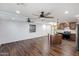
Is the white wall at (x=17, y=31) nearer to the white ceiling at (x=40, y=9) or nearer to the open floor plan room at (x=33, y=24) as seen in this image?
the open floor plan room at (x=33, y=24)

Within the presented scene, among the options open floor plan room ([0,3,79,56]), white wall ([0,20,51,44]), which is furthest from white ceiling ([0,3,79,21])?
white wall ([0,20,51,44])

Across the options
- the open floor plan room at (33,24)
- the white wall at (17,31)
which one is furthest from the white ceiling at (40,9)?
the white wall at (17,31)

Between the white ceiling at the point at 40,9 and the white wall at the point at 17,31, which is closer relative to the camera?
the white ceiling at the point at 40,9

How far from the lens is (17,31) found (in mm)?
2625

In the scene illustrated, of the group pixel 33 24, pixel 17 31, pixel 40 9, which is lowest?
pixel 17 31

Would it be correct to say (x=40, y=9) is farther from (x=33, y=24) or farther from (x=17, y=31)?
(x=17, y=31)

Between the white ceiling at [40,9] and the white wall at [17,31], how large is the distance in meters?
0.20

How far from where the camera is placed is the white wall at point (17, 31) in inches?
92.9

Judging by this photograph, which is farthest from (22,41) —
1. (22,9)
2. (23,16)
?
(22,9)

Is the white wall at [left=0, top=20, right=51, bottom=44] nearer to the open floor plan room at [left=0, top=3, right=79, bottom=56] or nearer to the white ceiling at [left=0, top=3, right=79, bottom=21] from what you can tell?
the open floor plan room at [left=0, top=3, right=79, bottom=56]

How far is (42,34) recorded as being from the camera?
8.96 ft

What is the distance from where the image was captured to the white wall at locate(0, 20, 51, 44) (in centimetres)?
236

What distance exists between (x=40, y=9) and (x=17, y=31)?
901 mm

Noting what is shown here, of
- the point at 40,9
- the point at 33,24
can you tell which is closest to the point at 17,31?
the point at 33,24
